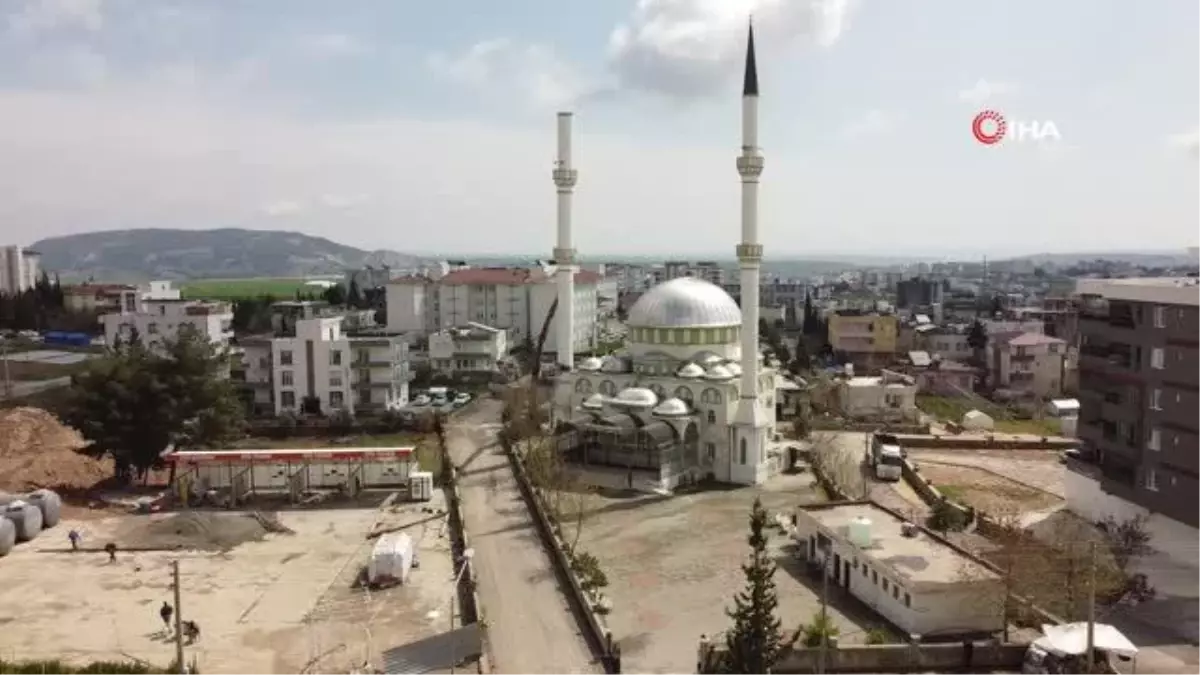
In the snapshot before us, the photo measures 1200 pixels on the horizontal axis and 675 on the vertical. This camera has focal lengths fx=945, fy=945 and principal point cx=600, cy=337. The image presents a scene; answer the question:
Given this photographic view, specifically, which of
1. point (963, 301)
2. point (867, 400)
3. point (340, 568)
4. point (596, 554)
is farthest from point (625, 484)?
point (963, 301)

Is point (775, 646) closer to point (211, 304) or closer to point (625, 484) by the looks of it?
point (625, 484)

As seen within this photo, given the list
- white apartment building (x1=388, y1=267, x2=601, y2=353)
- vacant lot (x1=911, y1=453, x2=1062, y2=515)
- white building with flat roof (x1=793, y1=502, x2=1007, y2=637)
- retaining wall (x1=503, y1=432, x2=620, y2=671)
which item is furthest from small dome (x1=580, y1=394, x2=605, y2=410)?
white apartment building (x1=388, y1=267, x2=601, y2=353)

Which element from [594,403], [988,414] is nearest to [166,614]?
[594,403]

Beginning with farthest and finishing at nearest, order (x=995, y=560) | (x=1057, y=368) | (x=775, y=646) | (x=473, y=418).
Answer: (x=1057, y=368)
(x=473, y=418)
(x=995, y=560)
(x=775, y=646)

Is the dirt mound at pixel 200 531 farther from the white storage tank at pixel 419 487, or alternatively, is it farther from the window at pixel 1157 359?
the window at pixel 1157 359

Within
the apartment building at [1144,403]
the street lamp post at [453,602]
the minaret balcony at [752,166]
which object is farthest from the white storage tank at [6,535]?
Result: the apartment building at [1144,403]

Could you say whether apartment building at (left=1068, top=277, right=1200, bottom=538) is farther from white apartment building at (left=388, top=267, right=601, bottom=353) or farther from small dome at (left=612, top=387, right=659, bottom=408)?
white apartment building at (left=388, top=267, right=601, bottom=353)
